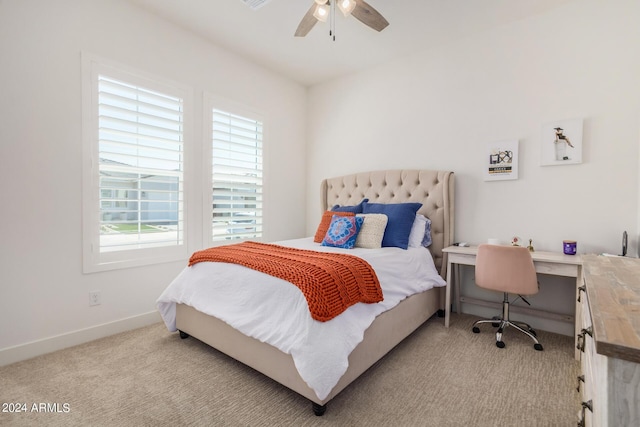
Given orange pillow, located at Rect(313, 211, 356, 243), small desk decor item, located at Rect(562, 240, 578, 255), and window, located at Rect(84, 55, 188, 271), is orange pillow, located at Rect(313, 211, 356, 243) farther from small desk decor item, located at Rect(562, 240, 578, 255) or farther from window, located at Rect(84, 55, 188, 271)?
small desk decor item, located at Rect(562, 240, 578, 255)

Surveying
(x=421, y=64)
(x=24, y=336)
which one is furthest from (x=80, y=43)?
(x=421, y=64)

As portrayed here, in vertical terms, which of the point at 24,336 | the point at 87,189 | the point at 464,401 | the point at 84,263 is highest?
the point at 87,189

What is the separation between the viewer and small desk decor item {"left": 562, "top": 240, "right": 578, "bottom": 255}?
8.32 feet

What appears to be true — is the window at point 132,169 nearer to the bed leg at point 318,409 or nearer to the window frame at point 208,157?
the window frame at point 208,157

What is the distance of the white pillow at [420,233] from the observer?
3.08 m

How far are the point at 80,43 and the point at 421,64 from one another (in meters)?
3.26

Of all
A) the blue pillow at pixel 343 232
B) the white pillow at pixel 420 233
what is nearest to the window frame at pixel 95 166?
the blue pillow at pixel 343 232

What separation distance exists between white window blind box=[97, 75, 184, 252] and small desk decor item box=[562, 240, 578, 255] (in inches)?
138

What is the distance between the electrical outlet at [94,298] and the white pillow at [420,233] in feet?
9.31

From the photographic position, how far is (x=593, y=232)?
259 cm

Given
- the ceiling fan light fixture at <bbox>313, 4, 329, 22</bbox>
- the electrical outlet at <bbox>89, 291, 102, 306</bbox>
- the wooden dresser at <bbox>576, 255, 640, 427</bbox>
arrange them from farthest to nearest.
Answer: the electrical outlet at <bbox>89, 291, 102, 306</bbox>, the ceiling fan light fixture at <bbox>313, 4, 329, 22</bbox>, the wooden dresser at <bbox>576, 255, 640, 427</bbox>

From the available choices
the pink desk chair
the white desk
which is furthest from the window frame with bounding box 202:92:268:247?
the pink desk chair

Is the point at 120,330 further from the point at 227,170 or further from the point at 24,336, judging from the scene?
the point at 227,170

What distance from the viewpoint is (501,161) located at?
299 cm
